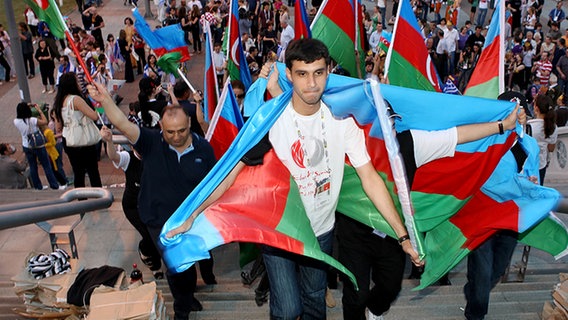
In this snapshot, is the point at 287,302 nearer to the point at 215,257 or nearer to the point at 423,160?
the point at 423,160

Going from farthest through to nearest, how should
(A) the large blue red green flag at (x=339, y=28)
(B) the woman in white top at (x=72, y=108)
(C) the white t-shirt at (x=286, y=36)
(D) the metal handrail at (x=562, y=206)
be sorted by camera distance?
(C) the white t-shirt at (x=286, y=36) → (A) the large blue red green flag at (x=339, y=28) → (B) the woman in white top at (x=72, y=108) → (D) the metal handrail at (x=562, y=206)

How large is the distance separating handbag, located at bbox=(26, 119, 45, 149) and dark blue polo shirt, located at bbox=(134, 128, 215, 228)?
562cm

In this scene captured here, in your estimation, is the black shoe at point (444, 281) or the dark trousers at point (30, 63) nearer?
the black shoe at point (444, 281)

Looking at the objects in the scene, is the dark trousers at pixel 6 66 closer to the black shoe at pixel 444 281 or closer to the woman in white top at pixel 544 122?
the woman in white top at pixel 544 122

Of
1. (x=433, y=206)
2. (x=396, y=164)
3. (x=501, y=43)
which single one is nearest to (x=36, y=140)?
(x=501, y=43)

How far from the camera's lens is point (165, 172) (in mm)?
4727

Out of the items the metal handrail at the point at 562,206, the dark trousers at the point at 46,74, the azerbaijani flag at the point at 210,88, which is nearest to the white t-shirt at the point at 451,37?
the dark trousers at the point at 46,74

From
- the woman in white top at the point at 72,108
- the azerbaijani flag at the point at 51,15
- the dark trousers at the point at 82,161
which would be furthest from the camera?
the dark trousers at the point at 82,161

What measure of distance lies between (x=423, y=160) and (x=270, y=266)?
122 cm

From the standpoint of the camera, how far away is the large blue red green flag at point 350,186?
3928 millimetres

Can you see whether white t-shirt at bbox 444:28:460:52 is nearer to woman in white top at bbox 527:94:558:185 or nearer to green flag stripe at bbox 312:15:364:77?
green flag stripe at bbox 312:15:364:77

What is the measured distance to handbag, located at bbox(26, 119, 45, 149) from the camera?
9.72 meters

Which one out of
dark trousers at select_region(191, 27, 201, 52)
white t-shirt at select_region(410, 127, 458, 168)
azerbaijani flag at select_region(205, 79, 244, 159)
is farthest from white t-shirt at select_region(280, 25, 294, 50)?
white t-shirt at select_region(410, 127, 458, 168)

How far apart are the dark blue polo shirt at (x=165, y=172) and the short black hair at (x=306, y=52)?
49.8 inches
